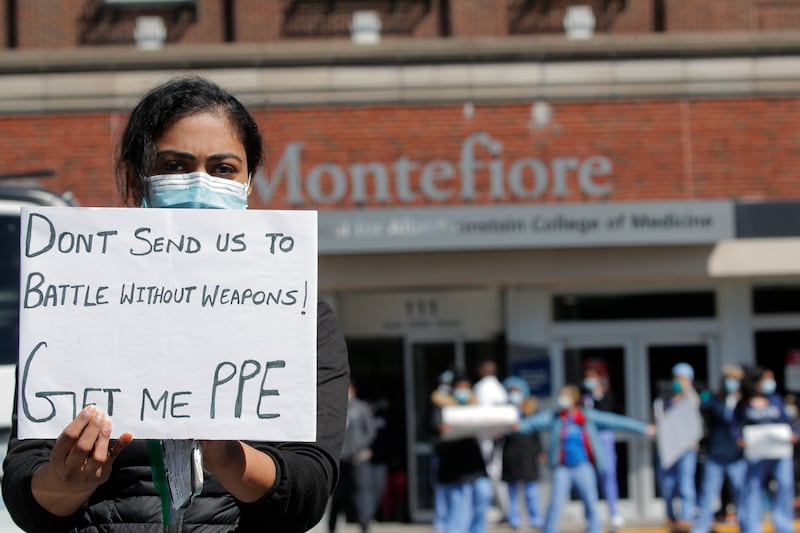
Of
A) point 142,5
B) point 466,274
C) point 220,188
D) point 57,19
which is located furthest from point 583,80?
point 220,188

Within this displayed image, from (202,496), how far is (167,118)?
2.44 feet

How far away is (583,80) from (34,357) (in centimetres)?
1292

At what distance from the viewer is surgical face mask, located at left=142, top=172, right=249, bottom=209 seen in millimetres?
2402

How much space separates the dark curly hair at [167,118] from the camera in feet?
8.23

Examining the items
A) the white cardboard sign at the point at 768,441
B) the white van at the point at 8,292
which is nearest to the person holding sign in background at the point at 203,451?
the white van at the point at 8,292

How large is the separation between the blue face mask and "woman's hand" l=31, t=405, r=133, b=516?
10701mm

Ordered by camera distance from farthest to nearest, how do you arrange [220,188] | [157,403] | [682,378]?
[682,378] < [220,188] < [157,403]

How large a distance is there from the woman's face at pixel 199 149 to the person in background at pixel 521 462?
11.1 m

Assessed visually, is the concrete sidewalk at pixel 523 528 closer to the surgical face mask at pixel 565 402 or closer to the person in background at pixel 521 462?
the person in background at pixel 521 462

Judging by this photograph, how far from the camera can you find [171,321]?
7.45ft

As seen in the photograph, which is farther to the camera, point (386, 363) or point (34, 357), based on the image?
point (386, 363)

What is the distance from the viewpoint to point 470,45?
47.4ft

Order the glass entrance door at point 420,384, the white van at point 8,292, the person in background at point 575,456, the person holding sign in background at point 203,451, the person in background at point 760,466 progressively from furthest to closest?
the glass entrance door at point 420,384
the person in background at point 760,466
the person in background at point 575,456
the white van at point 8,292
the person holding sign in background at point 203,451

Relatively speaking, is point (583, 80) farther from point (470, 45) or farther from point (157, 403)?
point (157, 403)
